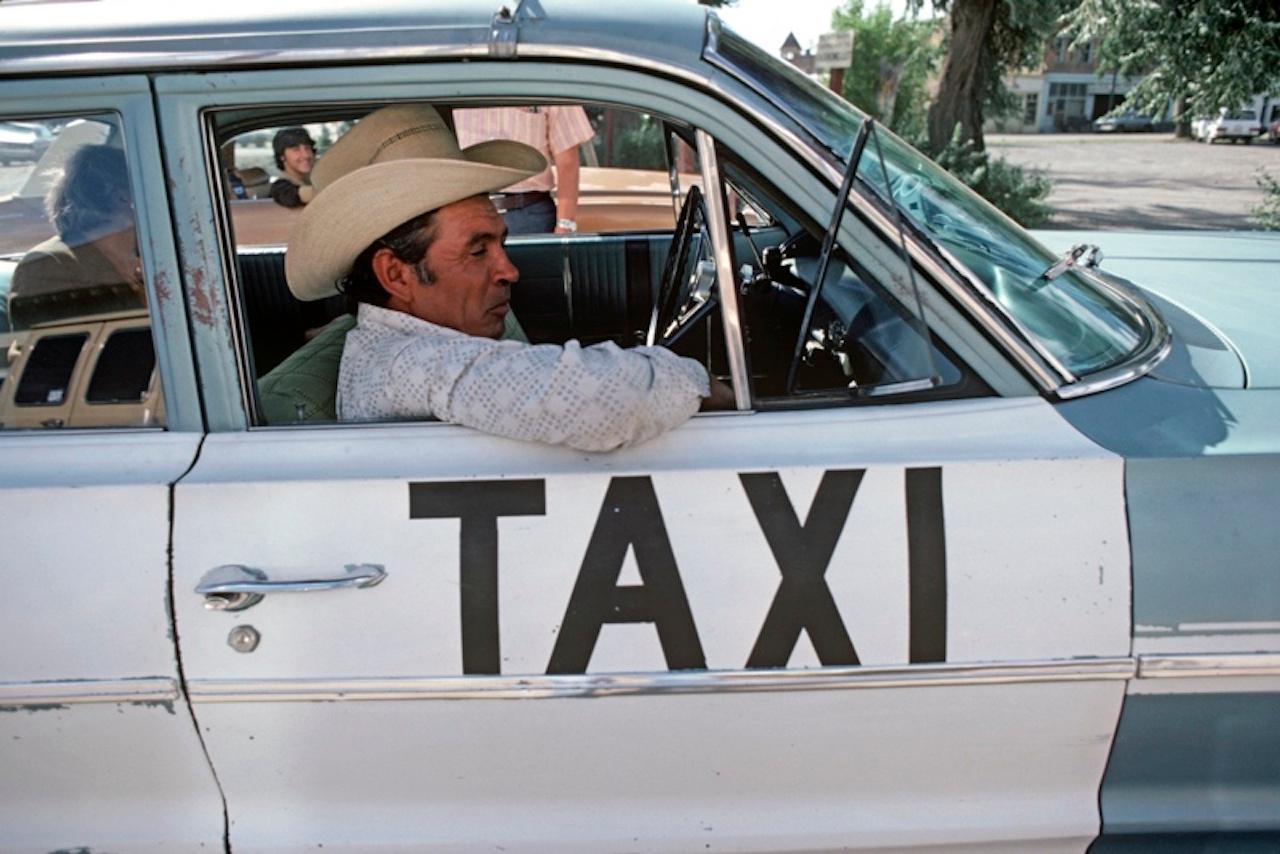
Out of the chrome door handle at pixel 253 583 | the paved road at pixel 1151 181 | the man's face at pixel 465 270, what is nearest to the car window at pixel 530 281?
the man's face at pixel 465 270

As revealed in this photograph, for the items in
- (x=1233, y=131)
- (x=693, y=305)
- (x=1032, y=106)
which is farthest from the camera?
(x=1032, y=106)

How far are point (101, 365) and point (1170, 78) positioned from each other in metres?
6.87

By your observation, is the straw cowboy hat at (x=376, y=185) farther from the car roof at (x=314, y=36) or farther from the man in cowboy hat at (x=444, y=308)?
the car roof at (x=314, y=36)

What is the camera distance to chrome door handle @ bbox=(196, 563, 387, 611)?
158cm

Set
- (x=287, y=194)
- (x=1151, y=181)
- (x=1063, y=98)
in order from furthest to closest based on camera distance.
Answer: (x=1063, y=98) → (x=1151, y=181) → (x=287, y=194)

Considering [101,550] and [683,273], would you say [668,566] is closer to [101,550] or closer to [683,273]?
[101,550]

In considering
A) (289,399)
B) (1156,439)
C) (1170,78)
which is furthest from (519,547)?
(1170,78)

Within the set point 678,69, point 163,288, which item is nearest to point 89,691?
point 163,288

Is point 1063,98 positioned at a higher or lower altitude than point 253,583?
lower

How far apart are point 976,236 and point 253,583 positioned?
1.40 meters

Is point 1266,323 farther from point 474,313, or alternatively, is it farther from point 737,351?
point 474,313

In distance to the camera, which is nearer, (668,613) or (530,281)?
(668,613)

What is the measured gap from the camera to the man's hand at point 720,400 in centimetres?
176

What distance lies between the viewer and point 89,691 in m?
1.63
